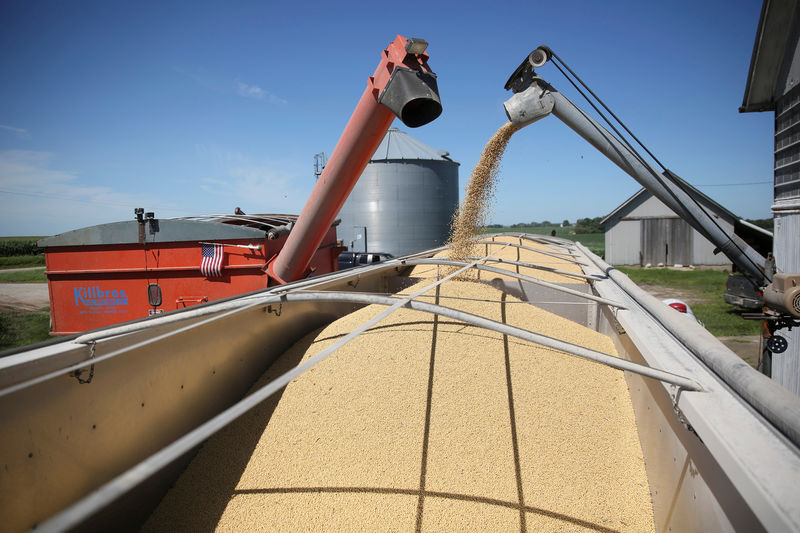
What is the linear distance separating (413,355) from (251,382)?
40.7 inches

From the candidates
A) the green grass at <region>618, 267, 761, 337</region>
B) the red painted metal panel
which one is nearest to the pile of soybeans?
the red painted metal panel

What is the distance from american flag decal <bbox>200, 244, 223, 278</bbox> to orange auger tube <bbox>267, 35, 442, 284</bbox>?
0.67 meters

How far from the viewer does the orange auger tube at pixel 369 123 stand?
2.55 meters

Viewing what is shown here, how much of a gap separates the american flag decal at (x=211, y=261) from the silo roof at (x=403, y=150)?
8570 mm

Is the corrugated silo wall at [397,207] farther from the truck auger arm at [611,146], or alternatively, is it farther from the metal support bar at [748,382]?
the metal support bar at [748,382]

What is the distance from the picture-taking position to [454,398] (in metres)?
2.12

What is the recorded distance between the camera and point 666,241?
48.8 feet

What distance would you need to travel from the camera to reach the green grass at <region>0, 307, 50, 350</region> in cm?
737

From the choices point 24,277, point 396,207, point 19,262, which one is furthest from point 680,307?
point 19,262

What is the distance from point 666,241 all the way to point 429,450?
16218mm

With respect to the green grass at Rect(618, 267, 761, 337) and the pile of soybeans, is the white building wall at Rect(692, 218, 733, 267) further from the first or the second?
the pile of soybeans

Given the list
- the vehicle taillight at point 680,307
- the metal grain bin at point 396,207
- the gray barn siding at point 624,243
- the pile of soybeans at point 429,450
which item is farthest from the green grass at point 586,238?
the pile of soybeans at point 429,450

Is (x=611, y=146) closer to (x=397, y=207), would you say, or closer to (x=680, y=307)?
(x=680, y=307)

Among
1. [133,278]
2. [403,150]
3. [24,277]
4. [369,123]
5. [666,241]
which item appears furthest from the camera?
[24,277]
